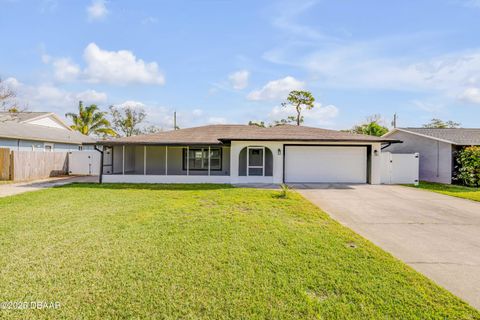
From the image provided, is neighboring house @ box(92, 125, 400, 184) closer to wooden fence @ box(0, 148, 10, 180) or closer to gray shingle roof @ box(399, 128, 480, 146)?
gray shingle roof @ box(399, 128, 480, 146)

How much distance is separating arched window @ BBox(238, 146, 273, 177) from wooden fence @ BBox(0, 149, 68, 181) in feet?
43.2

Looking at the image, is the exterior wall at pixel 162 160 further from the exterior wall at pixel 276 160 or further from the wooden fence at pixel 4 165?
the wooden fence at pixel 4 165

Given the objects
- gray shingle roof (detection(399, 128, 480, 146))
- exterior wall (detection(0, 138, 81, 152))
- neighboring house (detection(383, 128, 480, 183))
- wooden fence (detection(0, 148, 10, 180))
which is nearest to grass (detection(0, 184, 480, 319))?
wooden fence (detection(0, 148, 10, 180))

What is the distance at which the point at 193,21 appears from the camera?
12344 millimetres

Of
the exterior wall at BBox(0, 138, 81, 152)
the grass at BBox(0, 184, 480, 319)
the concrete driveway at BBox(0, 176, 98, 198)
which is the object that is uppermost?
the exterior wall at BBox(0, 138, 81, 152)

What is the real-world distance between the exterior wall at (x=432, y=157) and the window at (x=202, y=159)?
14.1m

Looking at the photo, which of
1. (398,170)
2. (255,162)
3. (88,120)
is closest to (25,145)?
(88,120)

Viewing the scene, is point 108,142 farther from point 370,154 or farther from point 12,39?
point 370,154

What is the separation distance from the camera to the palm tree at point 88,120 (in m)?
30.7

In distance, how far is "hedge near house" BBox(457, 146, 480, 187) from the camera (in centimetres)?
1423

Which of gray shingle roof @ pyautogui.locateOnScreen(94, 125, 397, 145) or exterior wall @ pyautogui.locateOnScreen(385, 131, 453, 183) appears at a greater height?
gray shingle roof @ pyautogui.locateOnScreen(94, 125, 397, 145)

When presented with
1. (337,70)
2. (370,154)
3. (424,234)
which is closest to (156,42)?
(337,70)

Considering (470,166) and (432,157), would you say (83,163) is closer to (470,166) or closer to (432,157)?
(432,157)

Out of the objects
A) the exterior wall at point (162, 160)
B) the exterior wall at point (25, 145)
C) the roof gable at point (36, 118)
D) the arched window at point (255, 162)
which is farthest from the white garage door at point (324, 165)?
the roof gable at point (36, 118)
